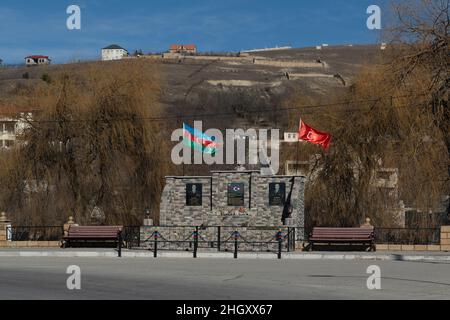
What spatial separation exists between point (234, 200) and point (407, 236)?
310 inches

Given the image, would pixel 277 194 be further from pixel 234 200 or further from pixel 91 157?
pixel 91 157

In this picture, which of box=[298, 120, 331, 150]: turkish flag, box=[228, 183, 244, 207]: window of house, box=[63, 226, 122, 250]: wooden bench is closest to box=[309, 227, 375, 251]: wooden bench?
box=[228, 183, 244, 207]: window of house

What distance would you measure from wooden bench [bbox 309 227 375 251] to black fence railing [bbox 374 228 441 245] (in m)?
3.51

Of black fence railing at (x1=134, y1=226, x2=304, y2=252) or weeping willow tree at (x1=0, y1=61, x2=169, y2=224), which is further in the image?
weeping willow tree at (x1=0, y1=61, x2=169, y2=224)

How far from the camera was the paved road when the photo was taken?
17922 millimetres

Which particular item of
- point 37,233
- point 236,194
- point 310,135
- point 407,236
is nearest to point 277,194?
point 236,194

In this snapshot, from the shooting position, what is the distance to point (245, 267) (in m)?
25.6

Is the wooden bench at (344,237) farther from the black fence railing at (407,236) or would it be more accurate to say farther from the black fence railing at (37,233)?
the black fence railing at (37,233)

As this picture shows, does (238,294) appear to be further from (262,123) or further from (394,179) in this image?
(262,123)

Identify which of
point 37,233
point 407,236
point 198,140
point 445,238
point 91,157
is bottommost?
point 37,233

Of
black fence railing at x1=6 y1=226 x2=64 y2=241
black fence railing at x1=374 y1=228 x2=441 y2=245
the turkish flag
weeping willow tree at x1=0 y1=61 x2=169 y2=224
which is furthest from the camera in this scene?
weeping willow tree at x1=0 y1=61 x2=169 y2=224

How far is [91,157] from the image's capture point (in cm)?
4575

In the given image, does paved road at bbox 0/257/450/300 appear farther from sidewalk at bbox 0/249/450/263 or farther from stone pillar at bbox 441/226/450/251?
stone pillar at bbox 441/226/450/251

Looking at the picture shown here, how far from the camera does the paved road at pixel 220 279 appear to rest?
17922mm
